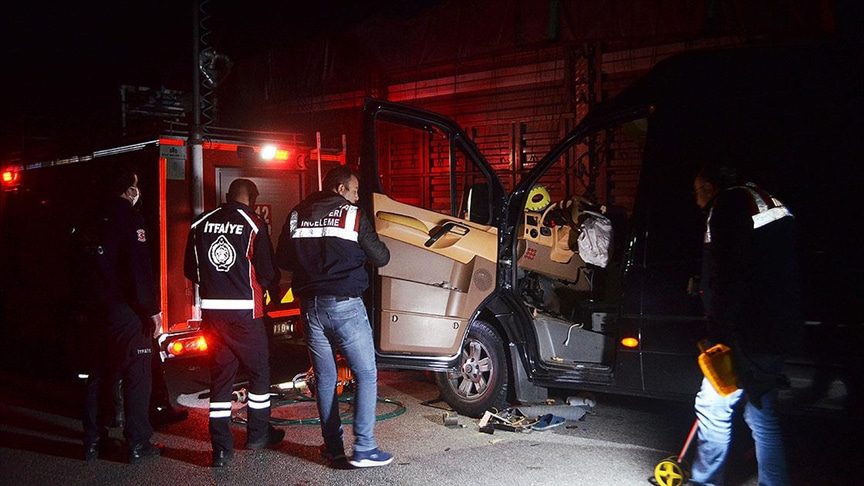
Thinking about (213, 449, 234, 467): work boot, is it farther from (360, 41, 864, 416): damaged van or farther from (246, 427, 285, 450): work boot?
(360, 41, 864, 416): damaged van

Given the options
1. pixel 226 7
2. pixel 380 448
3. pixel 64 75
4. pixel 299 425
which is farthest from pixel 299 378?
pixel 64 75

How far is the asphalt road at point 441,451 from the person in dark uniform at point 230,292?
1.52 feet

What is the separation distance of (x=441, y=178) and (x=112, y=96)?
9.38 m

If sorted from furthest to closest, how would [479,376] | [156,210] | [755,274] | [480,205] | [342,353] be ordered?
[156,210]
[479,376]
[480,205]
[342,353]
[755,274]

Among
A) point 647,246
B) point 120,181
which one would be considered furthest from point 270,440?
point 647,246

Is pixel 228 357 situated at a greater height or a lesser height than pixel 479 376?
greater

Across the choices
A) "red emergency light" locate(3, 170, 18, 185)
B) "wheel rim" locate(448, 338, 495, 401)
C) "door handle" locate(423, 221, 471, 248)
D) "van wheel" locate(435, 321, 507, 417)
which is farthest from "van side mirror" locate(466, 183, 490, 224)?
"red emergency light" locate(3, 170, 18, 185)

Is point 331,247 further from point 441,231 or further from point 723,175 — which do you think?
point 723,175

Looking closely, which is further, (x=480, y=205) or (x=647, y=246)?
(x=480, y=205)

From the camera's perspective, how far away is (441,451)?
5.42 metres

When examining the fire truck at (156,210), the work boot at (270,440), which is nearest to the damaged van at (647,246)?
the work boot at (270,440)

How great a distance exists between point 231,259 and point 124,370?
1073mm

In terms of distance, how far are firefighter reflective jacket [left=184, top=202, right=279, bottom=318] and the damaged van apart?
86 cm

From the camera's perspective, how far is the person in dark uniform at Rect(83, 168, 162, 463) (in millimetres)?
5219
